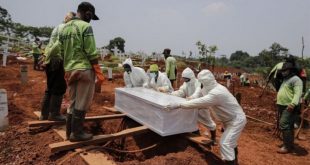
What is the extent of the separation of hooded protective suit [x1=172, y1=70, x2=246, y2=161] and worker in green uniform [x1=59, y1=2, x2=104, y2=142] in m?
1.33

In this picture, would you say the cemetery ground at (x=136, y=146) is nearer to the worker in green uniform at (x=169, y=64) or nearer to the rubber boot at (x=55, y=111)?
the rubber boot at (x=55, y=111)

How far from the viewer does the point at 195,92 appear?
17.1 feet

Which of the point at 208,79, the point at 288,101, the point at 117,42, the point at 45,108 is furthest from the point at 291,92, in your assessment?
the point at 117,42

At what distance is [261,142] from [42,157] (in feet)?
16.9

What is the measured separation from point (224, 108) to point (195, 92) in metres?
1.29

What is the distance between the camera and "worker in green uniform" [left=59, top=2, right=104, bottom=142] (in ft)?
11.1

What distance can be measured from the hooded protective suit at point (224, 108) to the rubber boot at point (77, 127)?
1.36 meters

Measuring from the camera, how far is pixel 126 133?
4223mm

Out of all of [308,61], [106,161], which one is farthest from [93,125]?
[308,61]

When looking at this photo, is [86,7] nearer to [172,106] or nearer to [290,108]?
[172,106]

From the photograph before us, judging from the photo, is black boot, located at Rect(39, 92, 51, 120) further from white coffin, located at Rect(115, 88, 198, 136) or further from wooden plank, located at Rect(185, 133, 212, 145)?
wooden plank, located at Rect(185, 133, 212, 145)

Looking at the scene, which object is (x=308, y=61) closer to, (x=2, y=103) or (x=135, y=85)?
(x=135, y=85)

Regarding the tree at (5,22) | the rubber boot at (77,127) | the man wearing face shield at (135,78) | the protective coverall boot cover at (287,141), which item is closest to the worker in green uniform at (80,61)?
the rubber boot at (77,127)

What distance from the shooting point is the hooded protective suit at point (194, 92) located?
480cm
